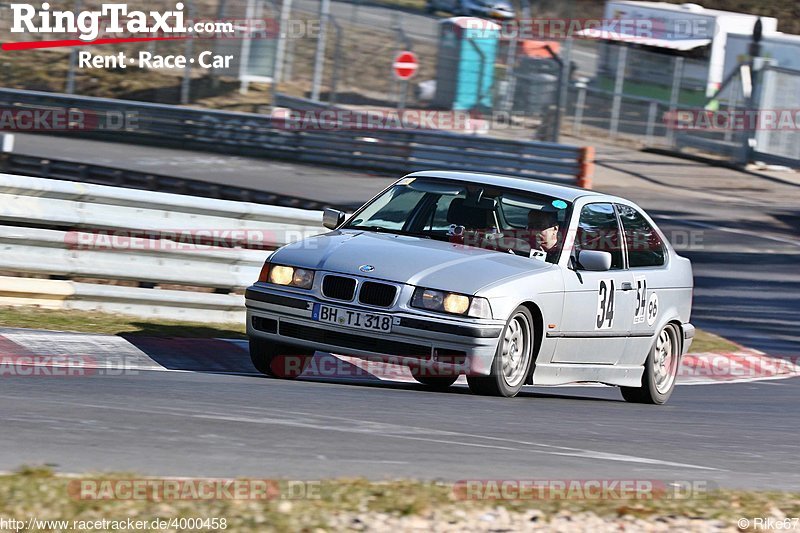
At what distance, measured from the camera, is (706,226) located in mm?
23250

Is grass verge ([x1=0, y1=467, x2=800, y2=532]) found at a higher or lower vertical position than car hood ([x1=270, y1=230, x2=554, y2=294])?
lower

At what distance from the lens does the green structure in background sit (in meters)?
29.3

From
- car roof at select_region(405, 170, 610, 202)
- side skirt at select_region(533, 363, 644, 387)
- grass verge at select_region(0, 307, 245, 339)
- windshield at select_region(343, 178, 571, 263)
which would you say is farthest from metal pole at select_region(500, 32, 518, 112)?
windshield at select_region(343, 178, 571, 263)

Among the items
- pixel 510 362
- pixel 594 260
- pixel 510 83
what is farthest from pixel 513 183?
pixel 510 83

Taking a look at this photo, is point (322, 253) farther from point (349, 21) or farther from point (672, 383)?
point (349, 21)

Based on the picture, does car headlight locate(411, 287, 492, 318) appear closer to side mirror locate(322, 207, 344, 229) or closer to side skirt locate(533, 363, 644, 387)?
side skirt locate(533, 363, 644, 387)

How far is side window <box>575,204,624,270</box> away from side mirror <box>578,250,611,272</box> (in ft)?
0.76

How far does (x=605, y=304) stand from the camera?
8.93 m

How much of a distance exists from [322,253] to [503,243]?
1.28 metres

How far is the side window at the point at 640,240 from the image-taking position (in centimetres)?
951

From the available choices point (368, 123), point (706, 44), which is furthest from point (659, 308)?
point (706, 44)

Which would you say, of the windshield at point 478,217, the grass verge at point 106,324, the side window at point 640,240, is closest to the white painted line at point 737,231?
the side window at point 640,240

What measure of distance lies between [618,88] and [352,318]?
27.4m

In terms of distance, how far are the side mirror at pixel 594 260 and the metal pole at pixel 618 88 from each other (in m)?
26.1
